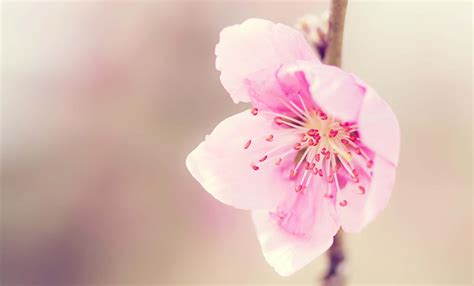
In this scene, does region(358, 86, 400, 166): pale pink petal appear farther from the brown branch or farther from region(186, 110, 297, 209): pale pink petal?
region(186, 110, 297, 209): pale pink petal

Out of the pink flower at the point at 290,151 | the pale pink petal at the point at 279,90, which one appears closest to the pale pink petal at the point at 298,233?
the pink flower at the point at 290,151

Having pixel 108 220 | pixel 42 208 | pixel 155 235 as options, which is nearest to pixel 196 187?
pixel 155 235

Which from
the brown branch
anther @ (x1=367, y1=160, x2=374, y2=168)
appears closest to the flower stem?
the brown branch

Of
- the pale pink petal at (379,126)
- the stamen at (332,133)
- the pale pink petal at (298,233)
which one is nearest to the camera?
the pale pink petal at (379,126)

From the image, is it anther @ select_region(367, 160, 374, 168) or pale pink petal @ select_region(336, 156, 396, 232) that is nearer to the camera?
pale pink petal @ select_region(336, 156, 396, 232)

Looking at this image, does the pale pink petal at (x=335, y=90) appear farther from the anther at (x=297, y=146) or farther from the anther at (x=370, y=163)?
the anther at (x=297, y=146)

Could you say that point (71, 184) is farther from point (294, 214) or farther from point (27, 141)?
point (294, 214)
